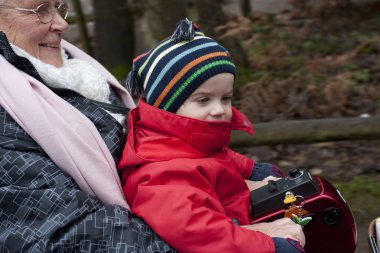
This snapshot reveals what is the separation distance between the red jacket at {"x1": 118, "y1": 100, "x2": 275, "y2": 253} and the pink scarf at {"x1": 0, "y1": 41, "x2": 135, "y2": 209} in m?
0.11

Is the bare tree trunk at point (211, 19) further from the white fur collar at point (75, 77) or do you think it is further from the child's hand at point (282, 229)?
the child's hand at point (282, 229)

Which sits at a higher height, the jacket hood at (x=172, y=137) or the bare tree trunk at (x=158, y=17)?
the jacket hood at (x=172, y=137)

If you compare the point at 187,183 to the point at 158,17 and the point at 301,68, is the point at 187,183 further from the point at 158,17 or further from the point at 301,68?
the point at 301,68

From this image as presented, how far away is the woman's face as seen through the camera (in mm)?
2547

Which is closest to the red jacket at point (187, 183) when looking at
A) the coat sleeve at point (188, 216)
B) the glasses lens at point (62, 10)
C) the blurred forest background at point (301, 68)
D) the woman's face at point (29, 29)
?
the coat sleeve at point (188, 216)

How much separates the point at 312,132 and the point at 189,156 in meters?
1.92

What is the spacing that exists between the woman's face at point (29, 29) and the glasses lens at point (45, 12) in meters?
0.01

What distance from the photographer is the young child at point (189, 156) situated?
222 cm

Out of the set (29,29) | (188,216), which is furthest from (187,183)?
(29,29)

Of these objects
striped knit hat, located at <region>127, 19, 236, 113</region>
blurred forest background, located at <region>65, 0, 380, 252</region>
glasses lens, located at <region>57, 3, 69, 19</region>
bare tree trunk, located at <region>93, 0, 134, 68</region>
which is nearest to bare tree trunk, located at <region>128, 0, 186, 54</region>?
blurred forest background, located at <region>65, 0, 380, 252</region>

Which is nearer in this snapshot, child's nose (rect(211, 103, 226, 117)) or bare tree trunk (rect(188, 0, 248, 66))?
child's nose (rect(211, 103, 226, 117))

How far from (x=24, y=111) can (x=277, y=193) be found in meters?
1.08

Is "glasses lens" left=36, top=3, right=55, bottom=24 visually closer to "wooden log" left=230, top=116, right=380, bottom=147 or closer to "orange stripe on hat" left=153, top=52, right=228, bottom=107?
"orange stripe on hat" left=153, top=52, right=228, bottom=107

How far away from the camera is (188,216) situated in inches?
86.4
